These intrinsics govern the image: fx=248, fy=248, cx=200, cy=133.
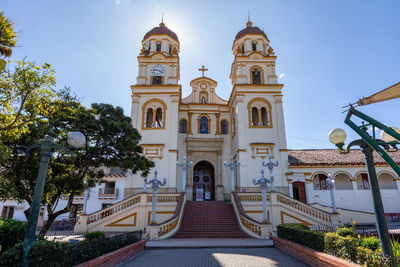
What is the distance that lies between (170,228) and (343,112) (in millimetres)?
11112

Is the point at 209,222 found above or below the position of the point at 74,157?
below

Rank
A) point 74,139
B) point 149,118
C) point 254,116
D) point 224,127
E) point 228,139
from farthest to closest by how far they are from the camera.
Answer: point 224,127, point 228,139, point 254,116, point 149,118, point 74,139

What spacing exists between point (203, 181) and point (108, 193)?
949 cm

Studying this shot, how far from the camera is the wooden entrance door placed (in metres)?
21.2

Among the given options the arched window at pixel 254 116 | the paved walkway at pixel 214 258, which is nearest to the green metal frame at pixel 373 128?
the paved walkway at pixel 214 258

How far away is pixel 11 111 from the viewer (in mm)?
7184

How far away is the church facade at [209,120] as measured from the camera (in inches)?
839

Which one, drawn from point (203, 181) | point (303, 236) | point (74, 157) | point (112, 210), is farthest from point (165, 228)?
point (203, 181)

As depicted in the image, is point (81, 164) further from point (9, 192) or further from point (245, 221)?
point (245, 221)

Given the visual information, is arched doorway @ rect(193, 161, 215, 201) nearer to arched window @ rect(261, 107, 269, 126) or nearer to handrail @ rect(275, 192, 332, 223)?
arched window @ rect(261, 107, 269, 126)

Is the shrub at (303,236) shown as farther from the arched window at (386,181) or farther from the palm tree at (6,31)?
the arched window at (386,181)

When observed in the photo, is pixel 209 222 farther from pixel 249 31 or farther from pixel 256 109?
pixel 249 31

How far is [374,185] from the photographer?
492cm

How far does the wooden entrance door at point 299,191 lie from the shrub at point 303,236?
39.6 feet
